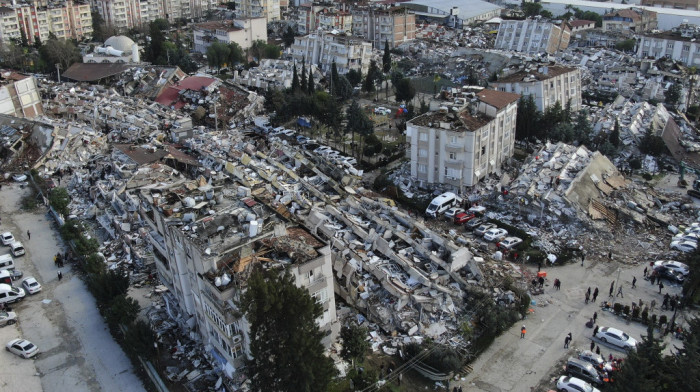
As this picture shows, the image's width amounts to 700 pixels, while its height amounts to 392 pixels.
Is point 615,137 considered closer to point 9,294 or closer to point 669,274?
point 669,274

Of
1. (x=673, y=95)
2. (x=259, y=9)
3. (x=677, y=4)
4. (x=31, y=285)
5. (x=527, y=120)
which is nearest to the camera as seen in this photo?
(x=31, y=285)

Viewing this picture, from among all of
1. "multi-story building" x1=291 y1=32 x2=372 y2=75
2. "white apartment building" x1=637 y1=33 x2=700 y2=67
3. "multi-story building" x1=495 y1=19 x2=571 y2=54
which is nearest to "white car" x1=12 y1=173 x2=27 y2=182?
"multi-story building" x1=291 y1=32 x2=372 y2=75

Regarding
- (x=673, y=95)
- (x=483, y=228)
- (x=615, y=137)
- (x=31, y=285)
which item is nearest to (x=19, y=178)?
(x=31, y=285)

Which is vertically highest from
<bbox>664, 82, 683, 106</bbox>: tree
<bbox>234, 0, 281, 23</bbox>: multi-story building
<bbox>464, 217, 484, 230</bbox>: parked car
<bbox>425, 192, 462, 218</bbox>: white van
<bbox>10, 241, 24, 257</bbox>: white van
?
<bbox>234, 0, 281, 23</bbox>: multi-story building

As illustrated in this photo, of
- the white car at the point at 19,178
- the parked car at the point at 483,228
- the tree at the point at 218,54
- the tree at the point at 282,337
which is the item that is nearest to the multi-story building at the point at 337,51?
the tree at the point at 218,54

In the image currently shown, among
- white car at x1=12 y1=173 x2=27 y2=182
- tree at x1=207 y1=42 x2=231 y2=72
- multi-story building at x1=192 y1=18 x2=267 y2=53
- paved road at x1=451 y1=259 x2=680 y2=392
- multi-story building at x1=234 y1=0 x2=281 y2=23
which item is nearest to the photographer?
paved road at x1=451 y1=259 x2=680 y2=392

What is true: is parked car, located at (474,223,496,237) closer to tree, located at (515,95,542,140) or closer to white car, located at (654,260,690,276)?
white car, located at (654,260,690,276)

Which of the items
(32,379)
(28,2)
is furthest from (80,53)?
(32,379)
